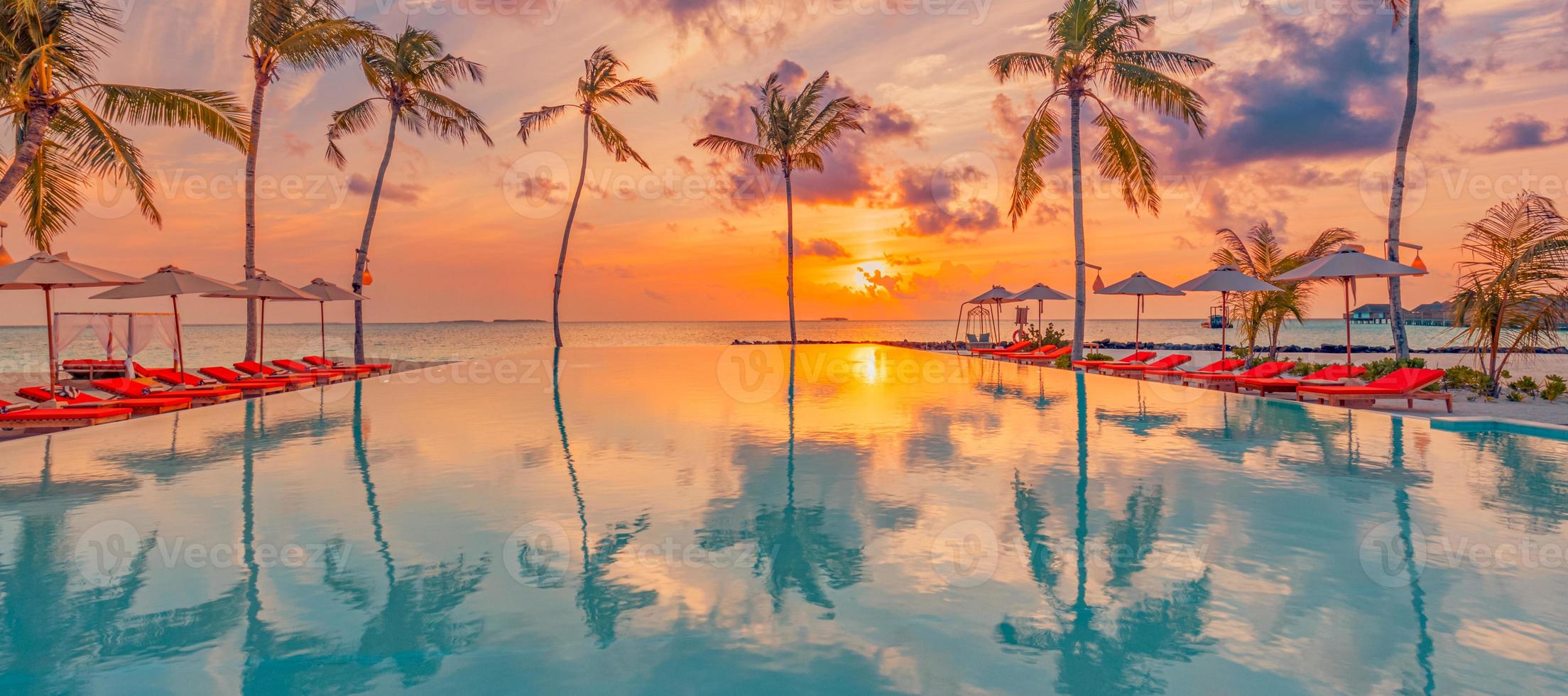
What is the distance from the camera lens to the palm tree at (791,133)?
2783 centimetres

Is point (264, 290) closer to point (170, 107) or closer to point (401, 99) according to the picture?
point (170, 107)

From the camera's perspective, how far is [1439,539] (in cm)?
487

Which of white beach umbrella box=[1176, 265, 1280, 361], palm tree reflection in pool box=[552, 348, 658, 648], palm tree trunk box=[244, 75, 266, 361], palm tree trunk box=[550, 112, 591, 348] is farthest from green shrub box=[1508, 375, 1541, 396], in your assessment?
palm tree trunk box=[550, 112, 591, 348]

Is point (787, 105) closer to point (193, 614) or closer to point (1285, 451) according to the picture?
point (1285, 451)

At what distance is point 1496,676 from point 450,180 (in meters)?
29.4

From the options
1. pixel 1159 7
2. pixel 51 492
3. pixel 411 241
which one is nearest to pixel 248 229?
pixel 51 492

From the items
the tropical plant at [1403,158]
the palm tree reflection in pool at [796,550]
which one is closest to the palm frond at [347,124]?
the palm tree reflection in pool at [796,550]

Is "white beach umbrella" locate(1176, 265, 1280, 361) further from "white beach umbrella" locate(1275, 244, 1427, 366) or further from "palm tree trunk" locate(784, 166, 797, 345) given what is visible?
"palm tree trunk" locate(784, 166, 797, 345)

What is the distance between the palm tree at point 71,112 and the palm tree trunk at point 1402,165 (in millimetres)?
22413

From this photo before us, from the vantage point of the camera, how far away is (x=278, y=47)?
16344 mm

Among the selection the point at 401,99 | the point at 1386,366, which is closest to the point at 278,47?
the point at 401,99

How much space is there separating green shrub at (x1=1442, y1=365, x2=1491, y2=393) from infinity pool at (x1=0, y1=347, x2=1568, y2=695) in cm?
467

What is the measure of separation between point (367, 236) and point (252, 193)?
11.2 ft

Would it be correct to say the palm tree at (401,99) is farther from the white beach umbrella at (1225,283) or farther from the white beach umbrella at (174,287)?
the white beach umbrella at (1225,283)
